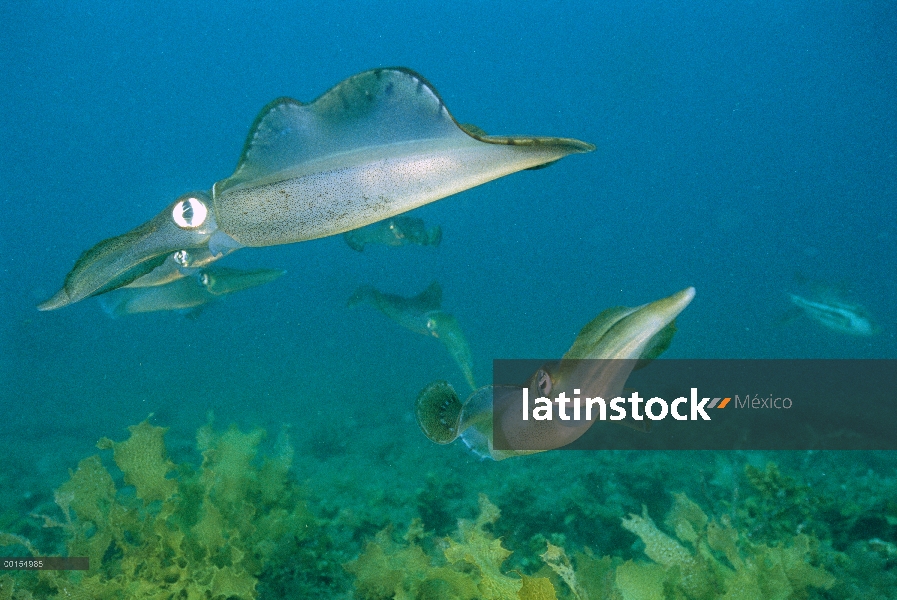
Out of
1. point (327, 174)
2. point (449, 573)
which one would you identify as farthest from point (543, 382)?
point (449, 573)

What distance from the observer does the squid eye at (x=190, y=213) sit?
666mm

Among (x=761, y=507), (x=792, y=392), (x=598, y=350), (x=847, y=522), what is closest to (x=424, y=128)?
(x=598, y=350)

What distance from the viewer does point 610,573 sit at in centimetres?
232

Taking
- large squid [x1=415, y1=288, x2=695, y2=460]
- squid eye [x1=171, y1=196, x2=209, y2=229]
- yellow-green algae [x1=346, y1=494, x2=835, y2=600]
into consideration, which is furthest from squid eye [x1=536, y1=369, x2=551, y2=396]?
yellow-green algae [x1=346, y1=494, x2=835, y2=600]

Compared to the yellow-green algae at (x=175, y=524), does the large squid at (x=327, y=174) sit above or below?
above

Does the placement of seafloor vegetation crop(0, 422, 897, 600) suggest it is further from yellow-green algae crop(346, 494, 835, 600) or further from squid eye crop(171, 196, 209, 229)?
squid eye crop(171, 196, 209, 229)

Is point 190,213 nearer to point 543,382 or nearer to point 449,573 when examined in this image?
point 543,382

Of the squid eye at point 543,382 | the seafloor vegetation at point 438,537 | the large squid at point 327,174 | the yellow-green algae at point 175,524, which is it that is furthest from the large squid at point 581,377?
the yellow-green algae at point 175,524

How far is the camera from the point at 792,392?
9930 millimetres

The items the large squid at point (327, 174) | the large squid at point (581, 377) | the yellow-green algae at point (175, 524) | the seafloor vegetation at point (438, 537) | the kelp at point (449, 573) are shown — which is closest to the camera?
the large squid at point (327, 174)

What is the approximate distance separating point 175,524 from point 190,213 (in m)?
2.58

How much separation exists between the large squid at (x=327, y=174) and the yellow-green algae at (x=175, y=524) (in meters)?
2.23

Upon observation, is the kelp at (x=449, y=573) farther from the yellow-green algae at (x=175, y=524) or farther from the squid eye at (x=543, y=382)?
the squid eye at (x=543, y=382)

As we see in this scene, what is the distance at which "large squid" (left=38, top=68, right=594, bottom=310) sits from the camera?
0.63m
